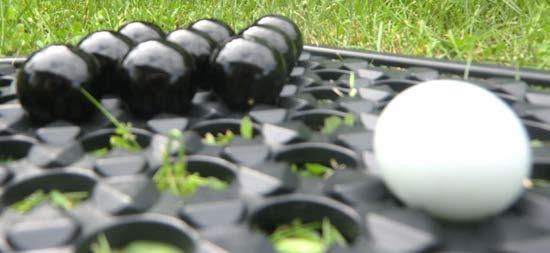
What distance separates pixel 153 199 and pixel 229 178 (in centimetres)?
13

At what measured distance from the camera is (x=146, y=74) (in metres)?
0.98

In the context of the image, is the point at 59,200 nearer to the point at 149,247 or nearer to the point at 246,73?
the point at 149,247

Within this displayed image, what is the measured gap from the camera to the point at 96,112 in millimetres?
1020

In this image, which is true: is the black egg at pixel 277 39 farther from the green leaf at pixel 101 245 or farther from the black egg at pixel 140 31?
the green leaf at pixel 101 245

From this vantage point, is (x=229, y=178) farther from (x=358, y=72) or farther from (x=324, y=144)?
(x=358, y=72)

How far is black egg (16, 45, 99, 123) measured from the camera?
37.3 inches

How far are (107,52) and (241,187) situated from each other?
53cm

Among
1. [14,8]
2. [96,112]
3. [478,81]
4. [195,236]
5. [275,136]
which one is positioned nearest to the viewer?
[195,236]

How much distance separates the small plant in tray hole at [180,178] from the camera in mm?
731

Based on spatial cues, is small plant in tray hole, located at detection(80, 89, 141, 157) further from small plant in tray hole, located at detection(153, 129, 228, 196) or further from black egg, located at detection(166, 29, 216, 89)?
black egg, located at detection(166, 29, 216, 89)

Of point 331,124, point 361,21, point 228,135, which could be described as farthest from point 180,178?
point 361,21

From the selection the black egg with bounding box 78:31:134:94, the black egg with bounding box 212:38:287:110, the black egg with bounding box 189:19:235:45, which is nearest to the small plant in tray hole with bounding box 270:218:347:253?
the black egg with bounding box 212:38:287:110

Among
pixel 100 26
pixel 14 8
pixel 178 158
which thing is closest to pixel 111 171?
pixel 178 158

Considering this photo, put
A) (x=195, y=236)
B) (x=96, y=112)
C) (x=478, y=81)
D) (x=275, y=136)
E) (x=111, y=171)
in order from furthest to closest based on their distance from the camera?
(x=478, y=81) → (x=96, y=112) → (x=275, y=136) → (x=111, y=171) → (x=195, y=236)
